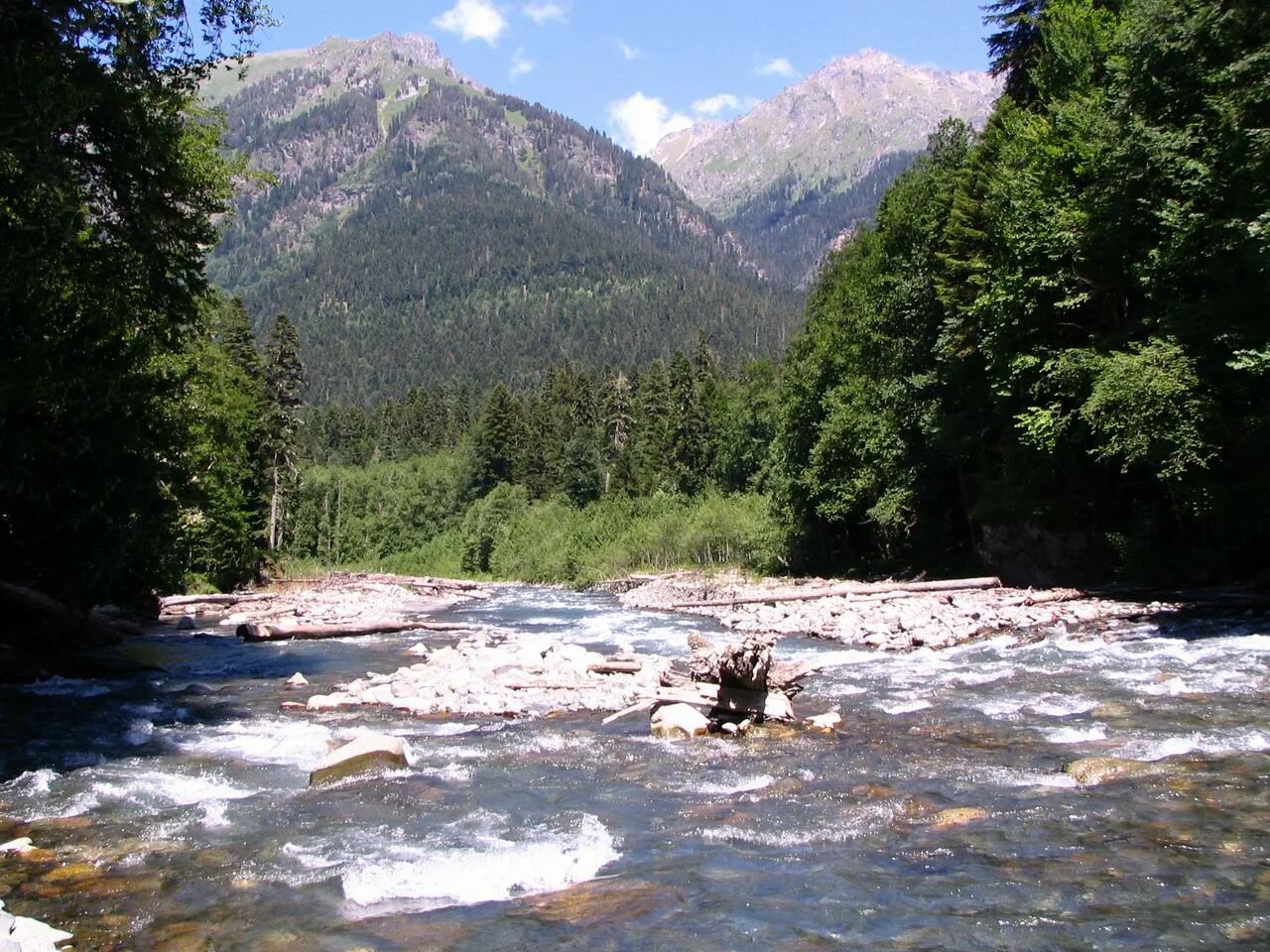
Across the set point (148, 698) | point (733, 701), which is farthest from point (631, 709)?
point (148, 698)

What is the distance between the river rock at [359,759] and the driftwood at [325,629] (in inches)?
608

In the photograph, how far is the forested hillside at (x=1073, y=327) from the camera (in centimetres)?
1736

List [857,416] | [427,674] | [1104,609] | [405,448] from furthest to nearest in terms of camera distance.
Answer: [405,448]
[857,416]
[1104,609]
[427,674]

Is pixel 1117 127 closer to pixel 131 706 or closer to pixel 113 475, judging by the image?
pixel 113 475

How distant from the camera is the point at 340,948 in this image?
5.43 meters

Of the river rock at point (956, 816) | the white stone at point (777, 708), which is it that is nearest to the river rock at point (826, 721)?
the white stone at point (777, 708)

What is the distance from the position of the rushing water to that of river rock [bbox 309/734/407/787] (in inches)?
9.6

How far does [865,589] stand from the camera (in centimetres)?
2884

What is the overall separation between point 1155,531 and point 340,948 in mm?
23254

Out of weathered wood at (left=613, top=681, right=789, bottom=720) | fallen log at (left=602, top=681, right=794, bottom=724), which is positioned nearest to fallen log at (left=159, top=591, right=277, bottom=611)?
fallen log at (left=602, top=681, right=794, bottom=724)

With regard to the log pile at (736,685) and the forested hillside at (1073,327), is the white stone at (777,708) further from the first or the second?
the forested hillside at (1073,327)

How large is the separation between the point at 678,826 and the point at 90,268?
9.73 meters

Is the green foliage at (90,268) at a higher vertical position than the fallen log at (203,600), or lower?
higher

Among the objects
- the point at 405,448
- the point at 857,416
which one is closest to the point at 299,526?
the point at 405,448
